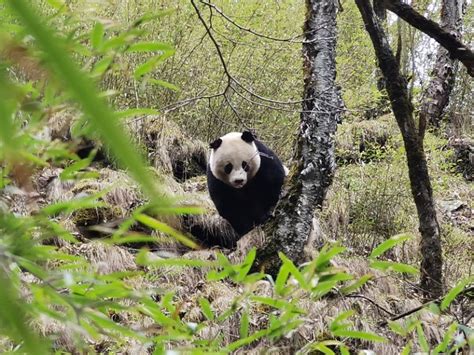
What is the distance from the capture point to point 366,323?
4406 millimetres

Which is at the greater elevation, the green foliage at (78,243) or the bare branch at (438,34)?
the bare branch at (438,34)

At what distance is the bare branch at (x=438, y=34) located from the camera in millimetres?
2357

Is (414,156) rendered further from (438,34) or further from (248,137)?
(248,137)

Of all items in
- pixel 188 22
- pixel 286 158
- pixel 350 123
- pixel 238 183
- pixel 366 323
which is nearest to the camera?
pixel 366 323

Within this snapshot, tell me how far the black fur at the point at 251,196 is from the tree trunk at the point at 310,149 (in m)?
1.05

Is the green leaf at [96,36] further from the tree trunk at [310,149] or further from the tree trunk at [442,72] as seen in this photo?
the tree trunk at [310,149]

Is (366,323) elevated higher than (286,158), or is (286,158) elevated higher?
(286,158)

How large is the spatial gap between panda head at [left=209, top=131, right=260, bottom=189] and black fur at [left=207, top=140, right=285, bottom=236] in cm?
6

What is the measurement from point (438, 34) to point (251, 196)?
3514 mm

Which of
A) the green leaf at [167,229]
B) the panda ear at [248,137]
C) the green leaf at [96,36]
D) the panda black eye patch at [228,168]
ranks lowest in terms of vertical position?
the panda black eye patch at [228,168]

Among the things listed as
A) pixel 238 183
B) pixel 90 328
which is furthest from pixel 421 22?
pixel 238 183

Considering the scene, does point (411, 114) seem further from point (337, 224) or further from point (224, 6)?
point (224, 6)

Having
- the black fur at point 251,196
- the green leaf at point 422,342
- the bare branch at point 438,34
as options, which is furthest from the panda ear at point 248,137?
the green leaf at point 422,342

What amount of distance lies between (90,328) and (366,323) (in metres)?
3.65
